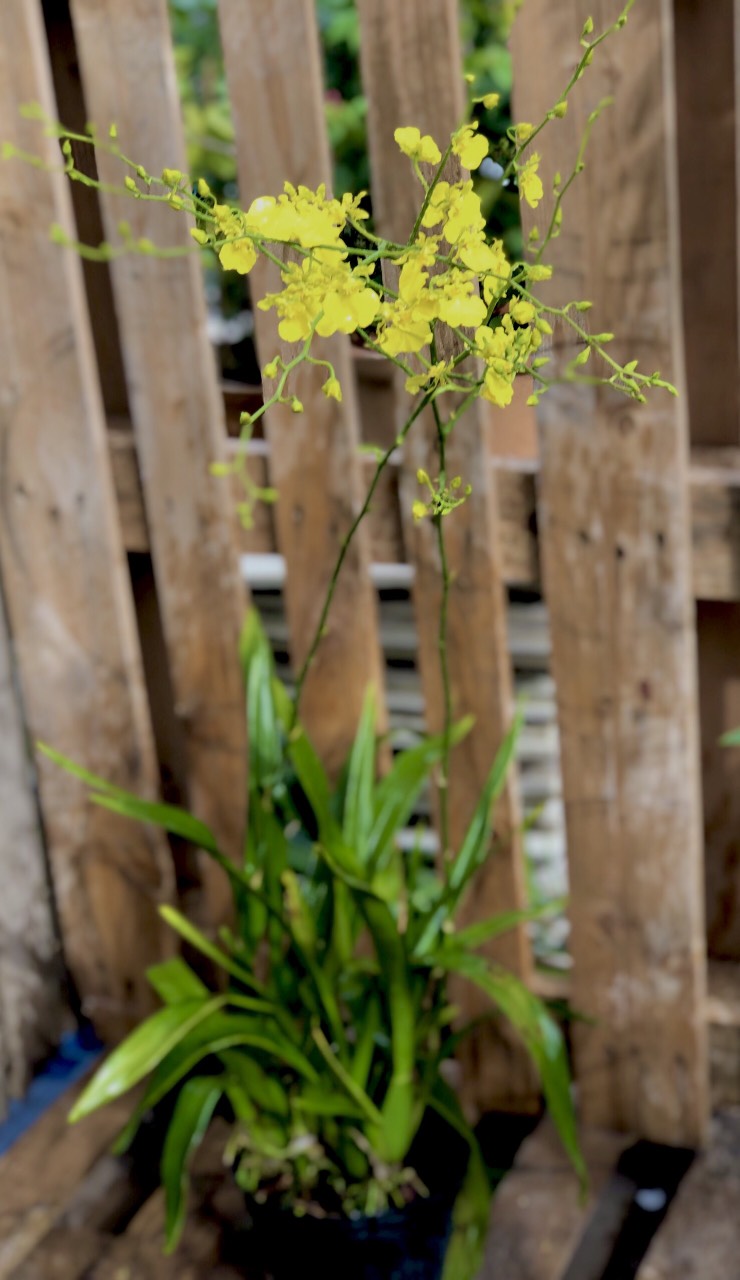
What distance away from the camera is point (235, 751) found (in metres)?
1.62

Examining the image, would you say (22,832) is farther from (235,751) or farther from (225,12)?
(225,12)

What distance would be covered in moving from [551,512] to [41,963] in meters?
0.93

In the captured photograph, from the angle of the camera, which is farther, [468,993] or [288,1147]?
[468,993]

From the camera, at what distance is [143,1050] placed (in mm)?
1258

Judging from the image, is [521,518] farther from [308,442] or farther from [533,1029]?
[533,1029]

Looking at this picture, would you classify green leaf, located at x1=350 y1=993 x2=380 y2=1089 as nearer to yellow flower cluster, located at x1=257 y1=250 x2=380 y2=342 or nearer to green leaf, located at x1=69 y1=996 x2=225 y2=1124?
green leaf, located at x1=69 y1=996 x2=225 y2=1124

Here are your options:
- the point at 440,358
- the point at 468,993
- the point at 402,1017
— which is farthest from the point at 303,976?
the point at 440,358

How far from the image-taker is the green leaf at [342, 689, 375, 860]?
4.54 ft

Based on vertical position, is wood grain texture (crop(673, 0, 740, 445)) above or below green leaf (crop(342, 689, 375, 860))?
above

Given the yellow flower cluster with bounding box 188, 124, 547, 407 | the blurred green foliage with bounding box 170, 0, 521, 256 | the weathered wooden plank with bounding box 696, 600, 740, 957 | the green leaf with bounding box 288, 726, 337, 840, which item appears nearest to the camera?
the yellow flower cluster with bounding box 188, 124, 547, 407

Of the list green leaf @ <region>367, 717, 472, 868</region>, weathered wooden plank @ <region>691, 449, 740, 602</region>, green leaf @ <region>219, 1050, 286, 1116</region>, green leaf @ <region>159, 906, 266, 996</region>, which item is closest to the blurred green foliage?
weathered wooden plank @ <region>691, 449, 740, 602</region>

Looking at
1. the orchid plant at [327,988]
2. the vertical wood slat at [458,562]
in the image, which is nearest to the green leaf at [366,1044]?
the orchid plant at [327,988]

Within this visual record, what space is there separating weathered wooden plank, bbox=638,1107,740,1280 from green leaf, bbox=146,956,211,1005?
20.8 inches

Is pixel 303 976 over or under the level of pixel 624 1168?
over
